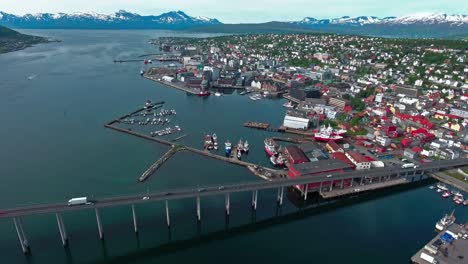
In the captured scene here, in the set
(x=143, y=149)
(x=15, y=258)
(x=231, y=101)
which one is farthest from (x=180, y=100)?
(x=15, y=258)

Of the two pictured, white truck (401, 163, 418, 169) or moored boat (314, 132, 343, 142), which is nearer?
white truck (401, 163, 418, 169)

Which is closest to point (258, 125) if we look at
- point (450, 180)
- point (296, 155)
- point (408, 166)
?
point (296, 155)

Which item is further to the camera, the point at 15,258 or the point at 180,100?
the point at 180,100

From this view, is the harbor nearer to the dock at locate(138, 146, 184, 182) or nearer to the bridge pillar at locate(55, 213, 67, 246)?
the dock at locate(138, 146, 184, 182)

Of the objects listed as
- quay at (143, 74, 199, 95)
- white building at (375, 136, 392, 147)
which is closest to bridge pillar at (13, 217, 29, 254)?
white building at (375, 136, 392, 147)

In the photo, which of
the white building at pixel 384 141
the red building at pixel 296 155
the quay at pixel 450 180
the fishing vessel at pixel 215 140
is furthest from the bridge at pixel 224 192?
the fishing vessel at pixel 215 140

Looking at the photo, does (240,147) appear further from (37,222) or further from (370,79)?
(370,79)

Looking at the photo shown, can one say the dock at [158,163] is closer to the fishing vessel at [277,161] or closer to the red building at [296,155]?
the fishing vessel at [277,161]
